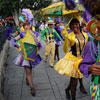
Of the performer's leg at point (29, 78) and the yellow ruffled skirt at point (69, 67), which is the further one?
the performer's leg at point (29, 78)

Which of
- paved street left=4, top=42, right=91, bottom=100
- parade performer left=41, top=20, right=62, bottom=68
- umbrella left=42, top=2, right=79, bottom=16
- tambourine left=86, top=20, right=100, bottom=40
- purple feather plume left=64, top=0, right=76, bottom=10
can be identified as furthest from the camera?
parade performer left=41, top=20, right=62, bottom=68

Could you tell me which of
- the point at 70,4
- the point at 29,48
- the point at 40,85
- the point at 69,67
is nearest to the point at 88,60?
the point at 70,4

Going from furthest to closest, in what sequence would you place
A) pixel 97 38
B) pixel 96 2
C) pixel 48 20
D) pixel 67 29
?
pixel 48 20 < pixel 67 29 < pixel 97 38 < pixel 96 2

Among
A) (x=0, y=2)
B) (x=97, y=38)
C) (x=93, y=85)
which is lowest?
(x=93, y=85)

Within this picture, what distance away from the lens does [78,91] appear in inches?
150

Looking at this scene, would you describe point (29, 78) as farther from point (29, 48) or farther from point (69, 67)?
point (69, 67)

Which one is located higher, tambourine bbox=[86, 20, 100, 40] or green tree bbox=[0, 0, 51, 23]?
green tree bbox=[0, 0, 51, 23]

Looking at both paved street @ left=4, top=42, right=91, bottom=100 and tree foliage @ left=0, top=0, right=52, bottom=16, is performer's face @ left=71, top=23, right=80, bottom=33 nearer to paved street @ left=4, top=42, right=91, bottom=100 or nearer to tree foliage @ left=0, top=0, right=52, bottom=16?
paved street @ left=4, top=42, right=91, bottom=100

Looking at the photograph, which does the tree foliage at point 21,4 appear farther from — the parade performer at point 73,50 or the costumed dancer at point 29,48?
the parade performer at point 73,50

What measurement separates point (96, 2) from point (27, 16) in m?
2.75

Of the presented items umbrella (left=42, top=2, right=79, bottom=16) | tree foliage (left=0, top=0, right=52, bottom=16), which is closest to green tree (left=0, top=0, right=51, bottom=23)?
tree foliage (left=0, top=0, right=52, bottom=16)

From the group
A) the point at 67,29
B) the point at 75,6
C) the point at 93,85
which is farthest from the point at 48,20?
the point at 93,85

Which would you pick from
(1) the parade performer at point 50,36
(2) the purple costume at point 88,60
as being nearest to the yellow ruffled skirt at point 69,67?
(2) the purple costume at point 88,60

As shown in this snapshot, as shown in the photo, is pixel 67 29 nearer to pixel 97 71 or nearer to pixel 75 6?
pixel 75 6
